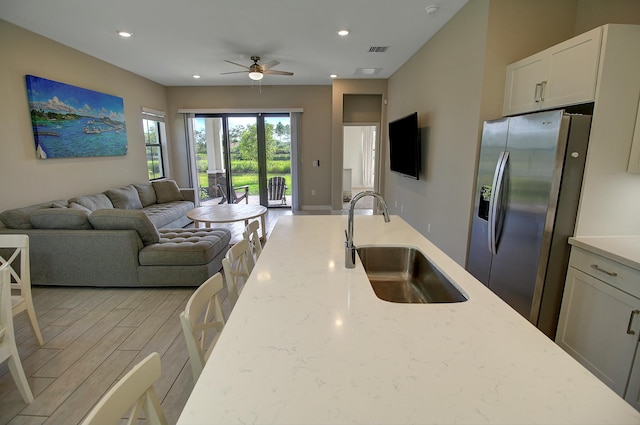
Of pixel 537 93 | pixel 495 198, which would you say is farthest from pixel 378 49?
pixel 495 198

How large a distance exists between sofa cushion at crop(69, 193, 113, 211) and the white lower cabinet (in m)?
5.21

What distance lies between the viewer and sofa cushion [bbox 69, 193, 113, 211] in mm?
4086

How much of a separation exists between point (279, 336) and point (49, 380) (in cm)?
202

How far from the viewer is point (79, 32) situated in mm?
3691

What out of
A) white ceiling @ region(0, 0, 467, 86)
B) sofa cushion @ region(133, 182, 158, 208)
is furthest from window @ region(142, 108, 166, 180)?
white ceiling @ region(0, 0, 467, 86)

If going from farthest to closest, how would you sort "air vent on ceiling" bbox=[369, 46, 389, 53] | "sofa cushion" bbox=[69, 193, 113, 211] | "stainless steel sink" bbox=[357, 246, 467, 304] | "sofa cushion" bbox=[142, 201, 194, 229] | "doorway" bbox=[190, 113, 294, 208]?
"doorway" bbox=[190, 113, 294, 208] → "sofa cushion" bbox=[142, 201, 194, 229] → "air vent on ceiling" bbox=[369, 46, 389, 53] → "sofa cushion" bbox=[69, 193, 113, 211] → "stainless steel sink" bbox=[357, 246, 467, 304]

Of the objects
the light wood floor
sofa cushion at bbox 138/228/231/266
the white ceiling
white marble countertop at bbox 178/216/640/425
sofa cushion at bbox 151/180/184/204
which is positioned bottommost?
the light wood floor

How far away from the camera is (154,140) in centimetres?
649

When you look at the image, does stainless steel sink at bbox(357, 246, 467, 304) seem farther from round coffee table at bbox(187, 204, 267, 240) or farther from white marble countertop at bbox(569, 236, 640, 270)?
round coffee table at bbox(187, 204, 267, 240)

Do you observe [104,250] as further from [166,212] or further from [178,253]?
[166,212]

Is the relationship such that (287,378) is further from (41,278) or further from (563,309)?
(41,278)

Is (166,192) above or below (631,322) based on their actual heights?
above

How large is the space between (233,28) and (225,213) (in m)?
2.41

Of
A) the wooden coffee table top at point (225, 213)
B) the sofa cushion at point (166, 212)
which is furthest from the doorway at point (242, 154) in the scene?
the wooden coffee table top at point (225, 213)
